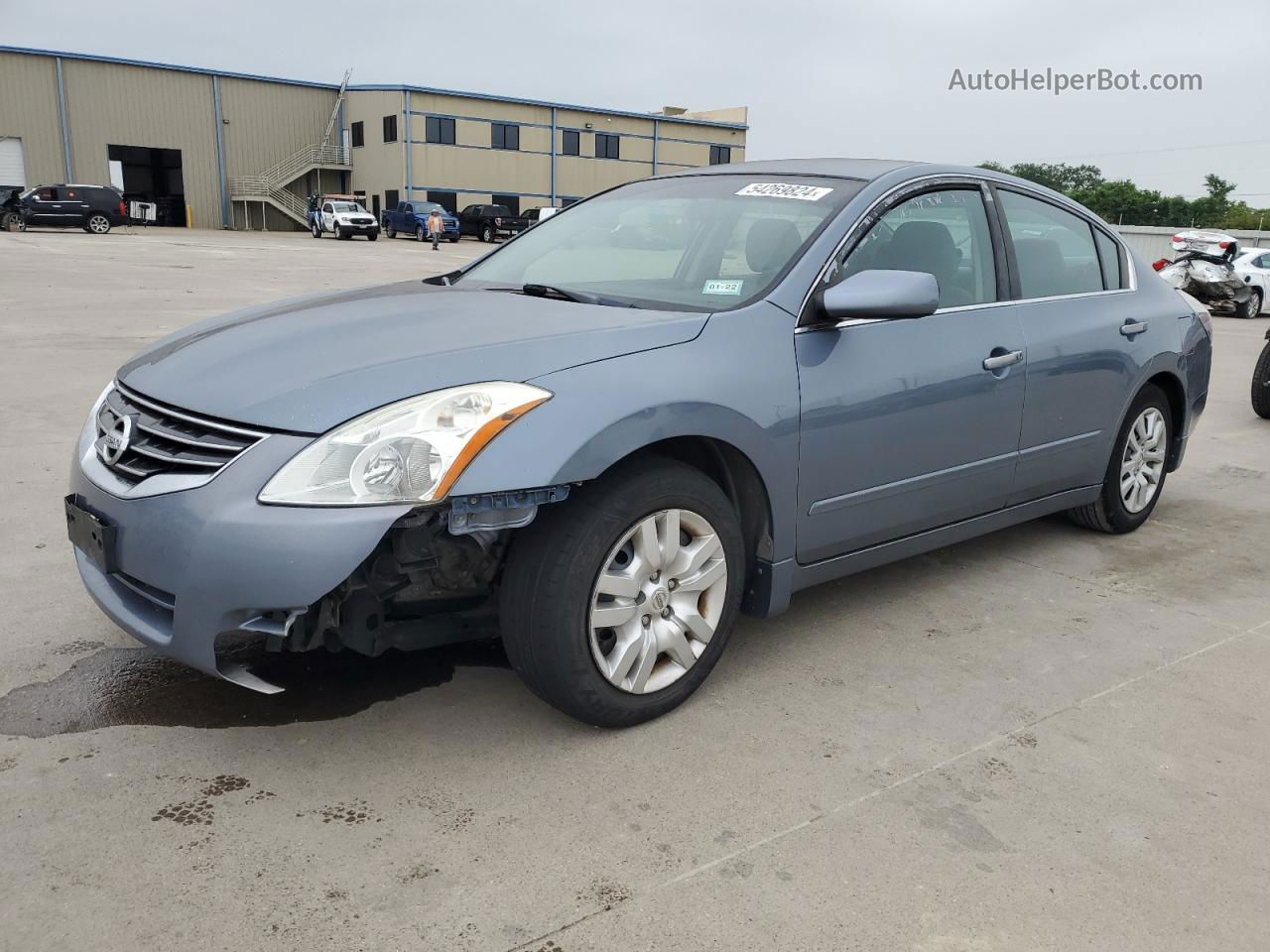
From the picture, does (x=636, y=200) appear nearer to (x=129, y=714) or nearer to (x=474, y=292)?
(x=474, y=292)

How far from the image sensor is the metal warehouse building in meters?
43.8

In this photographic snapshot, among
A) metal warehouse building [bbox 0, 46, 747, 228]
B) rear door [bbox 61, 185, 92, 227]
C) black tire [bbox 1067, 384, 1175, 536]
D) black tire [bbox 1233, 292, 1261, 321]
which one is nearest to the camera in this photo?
black tire [bbox 1067, 384, 1175, 536]

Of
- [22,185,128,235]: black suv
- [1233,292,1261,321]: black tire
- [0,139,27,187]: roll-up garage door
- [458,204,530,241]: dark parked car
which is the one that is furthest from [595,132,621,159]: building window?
[1233,292,1261,321]: black tire

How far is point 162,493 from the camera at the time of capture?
256 cm

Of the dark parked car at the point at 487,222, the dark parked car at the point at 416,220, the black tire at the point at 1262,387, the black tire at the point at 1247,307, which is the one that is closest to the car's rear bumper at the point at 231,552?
the black tire at the point at 1262,387

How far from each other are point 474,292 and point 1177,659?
2658 mm

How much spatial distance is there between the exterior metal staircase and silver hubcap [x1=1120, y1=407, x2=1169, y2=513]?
48157 millimetres

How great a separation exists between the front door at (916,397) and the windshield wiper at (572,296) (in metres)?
0.59

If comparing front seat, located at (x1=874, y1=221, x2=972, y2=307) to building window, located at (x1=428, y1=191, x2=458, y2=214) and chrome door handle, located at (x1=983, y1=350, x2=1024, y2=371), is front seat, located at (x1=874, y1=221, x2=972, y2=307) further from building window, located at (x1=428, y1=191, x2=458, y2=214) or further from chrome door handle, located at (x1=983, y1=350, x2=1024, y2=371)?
building window, located at (x1=428, y1=191, x2=458, y2=214)

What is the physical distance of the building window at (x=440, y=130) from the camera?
48.2 meters

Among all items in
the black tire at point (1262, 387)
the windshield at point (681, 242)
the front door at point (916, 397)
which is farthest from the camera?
the black tire at point (1262, 387)

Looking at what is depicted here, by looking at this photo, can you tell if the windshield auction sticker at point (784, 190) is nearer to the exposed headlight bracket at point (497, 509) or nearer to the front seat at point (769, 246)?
the front seat at point (769, 246)

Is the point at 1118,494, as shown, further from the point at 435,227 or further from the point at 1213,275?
the point at 435,227

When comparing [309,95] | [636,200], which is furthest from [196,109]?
[636,200]
